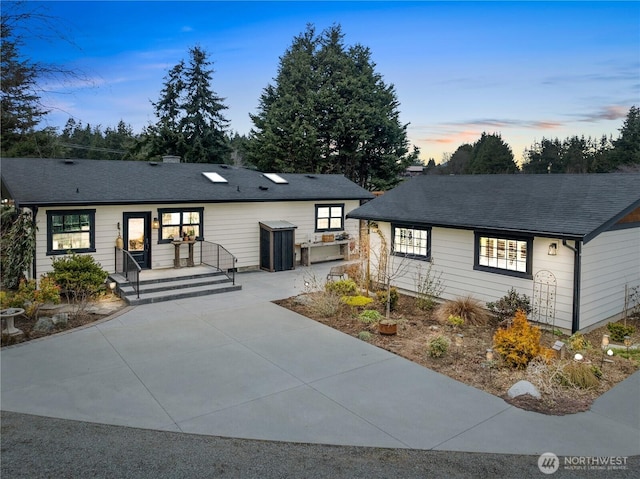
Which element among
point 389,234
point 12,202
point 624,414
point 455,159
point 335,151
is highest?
point 455,159

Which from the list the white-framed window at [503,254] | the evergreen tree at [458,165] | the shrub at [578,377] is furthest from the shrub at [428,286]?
the evergreen tree at [458,165]

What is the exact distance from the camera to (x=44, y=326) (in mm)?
8633

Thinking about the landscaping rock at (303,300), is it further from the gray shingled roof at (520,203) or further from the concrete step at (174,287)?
the gray shingled roof at (520,203)

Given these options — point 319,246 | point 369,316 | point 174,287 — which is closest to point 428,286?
point 369,316

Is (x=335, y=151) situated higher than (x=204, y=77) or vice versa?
(x=204, y=77)

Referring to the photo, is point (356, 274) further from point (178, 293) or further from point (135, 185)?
point (135, 185)

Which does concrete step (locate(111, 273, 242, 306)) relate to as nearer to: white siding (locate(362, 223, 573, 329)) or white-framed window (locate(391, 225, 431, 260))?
white-framed window (locate(391, 225, 431, 260))

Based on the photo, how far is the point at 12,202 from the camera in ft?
39.2

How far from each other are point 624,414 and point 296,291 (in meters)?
8.54

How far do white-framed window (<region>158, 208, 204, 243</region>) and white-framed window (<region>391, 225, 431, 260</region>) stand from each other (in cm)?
656

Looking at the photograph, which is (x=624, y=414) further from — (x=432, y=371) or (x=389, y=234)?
(x=389, y=234)

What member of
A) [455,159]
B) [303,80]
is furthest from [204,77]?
[455,159]

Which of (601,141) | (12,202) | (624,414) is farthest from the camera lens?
(601,141)

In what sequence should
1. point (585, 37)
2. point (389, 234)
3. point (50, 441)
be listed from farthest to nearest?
point (585, 37), point (389, 234), point (50, 441)
